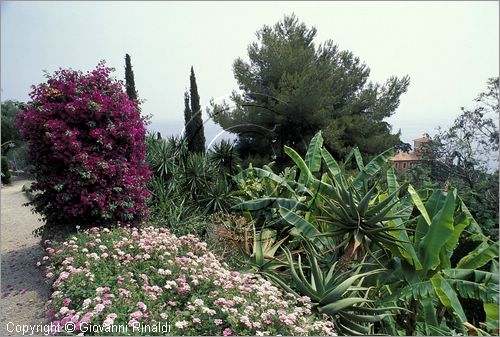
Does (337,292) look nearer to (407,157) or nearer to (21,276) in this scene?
(21,276)

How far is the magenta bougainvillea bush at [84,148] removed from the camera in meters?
5.95

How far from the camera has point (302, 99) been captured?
9.91 meters

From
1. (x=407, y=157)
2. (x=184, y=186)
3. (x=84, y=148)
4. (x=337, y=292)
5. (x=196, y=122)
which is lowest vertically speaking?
(x=337, y=292)

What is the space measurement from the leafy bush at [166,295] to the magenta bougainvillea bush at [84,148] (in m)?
1.13

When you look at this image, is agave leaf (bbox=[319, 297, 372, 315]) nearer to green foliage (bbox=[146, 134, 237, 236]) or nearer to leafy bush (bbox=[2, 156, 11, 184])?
green foliage (bbox=[146, 134, 237, 236])

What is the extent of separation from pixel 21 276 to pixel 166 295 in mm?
2942

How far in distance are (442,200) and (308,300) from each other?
217cm

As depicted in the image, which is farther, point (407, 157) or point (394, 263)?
point (407, 157)

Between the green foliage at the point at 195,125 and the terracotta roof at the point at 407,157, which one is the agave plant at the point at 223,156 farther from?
the terracotta roof at the point at 407,157

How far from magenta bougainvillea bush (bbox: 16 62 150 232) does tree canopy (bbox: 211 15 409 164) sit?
3.90m

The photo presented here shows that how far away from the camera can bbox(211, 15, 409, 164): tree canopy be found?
9977mm

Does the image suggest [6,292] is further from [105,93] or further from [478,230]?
[478,230]

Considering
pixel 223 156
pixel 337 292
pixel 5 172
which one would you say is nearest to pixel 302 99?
pixel 223 156

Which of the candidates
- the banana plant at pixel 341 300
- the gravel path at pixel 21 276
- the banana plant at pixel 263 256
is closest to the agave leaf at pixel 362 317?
the banana plant at pixel 341 300
